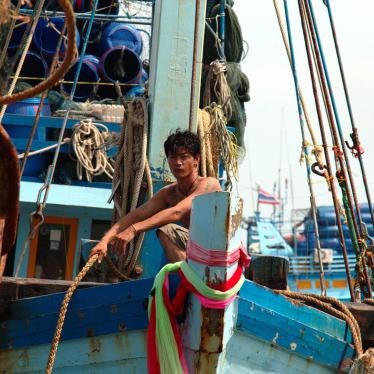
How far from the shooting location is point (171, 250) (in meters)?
4.93

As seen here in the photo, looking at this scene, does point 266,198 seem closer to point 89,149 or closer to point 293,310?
point 89,149

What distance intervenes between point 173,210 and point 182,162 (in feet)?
1.07

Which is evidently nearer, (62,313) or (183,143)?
(62,313)

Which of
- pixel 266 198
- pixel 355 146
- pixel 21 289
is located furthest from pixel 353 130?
pixel 266 198

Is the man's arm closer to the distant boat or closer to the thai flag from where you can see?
the distant boat

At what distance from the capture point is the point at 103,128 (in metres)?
10.6

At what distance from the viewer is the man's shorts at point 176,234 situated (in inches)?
194

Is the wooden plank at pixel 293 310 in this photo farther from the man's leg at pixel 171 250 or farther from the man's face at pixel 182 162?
the man's face at pixel 182 162

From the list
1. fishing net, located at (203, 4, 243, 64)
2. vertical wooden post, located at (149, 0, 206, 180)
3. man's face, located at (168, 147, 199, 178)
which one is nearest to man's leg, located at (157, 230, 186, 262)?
man's face, located at (168, 147, 199, 178)

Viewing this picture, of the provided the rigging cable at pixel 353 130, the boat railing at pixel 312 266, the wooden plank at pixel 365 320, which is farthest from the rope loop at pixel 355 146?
the boat railing at pixel 312 266

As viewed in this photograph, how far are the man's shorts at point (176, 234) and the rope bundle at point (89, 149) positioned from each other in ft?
17.6

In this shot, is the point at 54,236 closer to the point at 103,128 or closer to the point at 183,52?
the point at 103,128

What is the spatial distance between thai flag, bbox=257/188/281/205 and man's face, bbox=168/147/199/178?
38.3 metres

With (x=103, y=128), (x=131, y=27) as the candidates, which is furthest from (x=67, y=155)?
(x=131, y=27)
